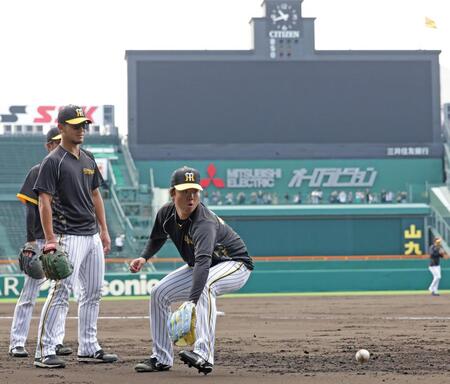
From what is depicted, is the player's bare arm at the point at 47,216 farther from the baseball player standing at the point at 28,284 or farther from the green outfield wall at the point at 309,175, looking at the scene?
the green outfield wall at the point at 309,175

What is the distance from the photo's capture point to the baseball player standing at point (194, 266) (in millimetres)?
8117

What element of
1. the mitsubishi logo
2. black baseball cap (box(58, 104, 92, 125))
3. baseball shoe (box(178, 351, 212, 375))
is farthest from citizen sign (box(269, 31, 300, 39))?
baseball shoe (box(178, 351, 212, 375))

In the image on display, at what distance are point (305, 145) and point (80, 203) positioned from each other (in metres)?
38.9

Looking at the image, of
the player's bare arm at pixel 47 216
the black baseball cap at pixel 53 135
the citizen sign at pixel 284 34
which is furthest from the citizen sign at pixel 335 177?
the player's bare arm at pixel 47 216

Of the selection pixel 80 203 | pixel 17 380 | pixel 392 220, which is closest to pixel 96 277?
pixel 80 203

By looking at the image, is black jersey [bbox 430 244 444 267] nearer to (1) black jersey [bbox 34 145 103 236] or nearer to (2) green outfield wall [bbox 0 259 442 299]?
(2) green outfield wall [bbox 0 259 442 299]

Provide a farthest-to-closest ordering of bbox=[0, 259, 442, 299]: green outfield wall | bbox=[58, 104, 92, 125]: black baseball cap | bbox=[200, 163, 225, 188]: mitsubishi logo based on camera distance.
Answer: bbox=[200, 163, 225, 188]: mitsubishi logo < bbox=[0, 259, 442, 299]: green outfield wall < bbox=[58, 104, 92, 125]: black baseball cap

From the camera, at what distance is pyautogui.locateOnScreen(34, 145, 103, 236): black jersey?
9.02 meters

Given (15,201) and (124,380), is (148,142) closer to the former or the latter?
(15,201)

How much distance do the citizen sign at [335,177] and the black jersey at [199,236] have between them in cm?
4065

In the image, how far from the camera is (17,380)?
802cm

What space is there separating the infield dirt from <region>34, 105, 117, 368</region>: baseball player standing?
28cm

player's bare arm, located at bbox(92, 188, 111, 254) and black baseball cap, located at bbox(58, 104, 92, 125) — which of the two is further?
player's bare arm, located at bbox(92, 188, 111, 254)

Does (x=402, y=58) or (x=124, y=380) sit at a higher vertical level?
(x=402, y=58)
